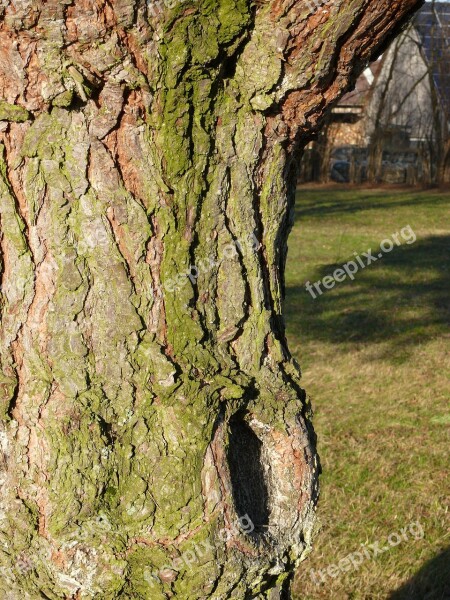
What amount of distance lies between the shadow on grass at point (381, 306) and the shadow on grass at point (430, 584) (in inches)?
121

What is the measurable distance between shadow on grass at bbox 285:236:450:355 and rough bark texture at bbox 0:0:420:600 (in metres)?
4.87

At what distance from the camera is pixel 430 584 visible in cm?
325

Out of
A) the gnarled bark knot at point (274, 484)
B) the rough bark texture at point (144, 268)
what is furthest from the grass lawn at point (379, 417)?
the rough bark texture at point (144, 268)

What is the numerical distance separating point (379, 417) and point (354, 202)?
14.4 meters

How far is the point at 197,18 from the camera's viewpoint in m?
1.50

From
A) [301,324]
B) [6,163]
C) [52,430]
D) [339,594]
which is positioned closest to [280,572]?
[52,430]

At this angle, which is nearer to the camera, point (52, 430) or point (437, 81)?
point (52, 430)

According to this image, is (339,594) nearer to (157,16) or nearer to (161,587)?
(161,587)

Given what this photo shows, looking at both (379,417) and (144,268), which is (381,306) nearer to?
(379,417)

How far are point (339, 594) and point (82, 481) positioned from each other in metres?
2.01

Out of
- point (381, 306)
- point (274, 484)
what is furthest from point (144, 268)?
point (381, 306)

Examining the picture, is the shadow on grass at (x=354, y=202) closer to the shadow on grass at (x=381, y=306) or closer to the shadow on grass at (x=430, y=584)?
the shadow on grass at (x=381, y=306)

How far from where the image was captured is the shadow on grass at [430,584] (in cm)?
317

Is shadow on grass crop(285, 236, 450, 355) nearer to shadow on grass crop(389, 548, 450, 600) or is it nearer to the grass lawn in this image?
the grass lawn
